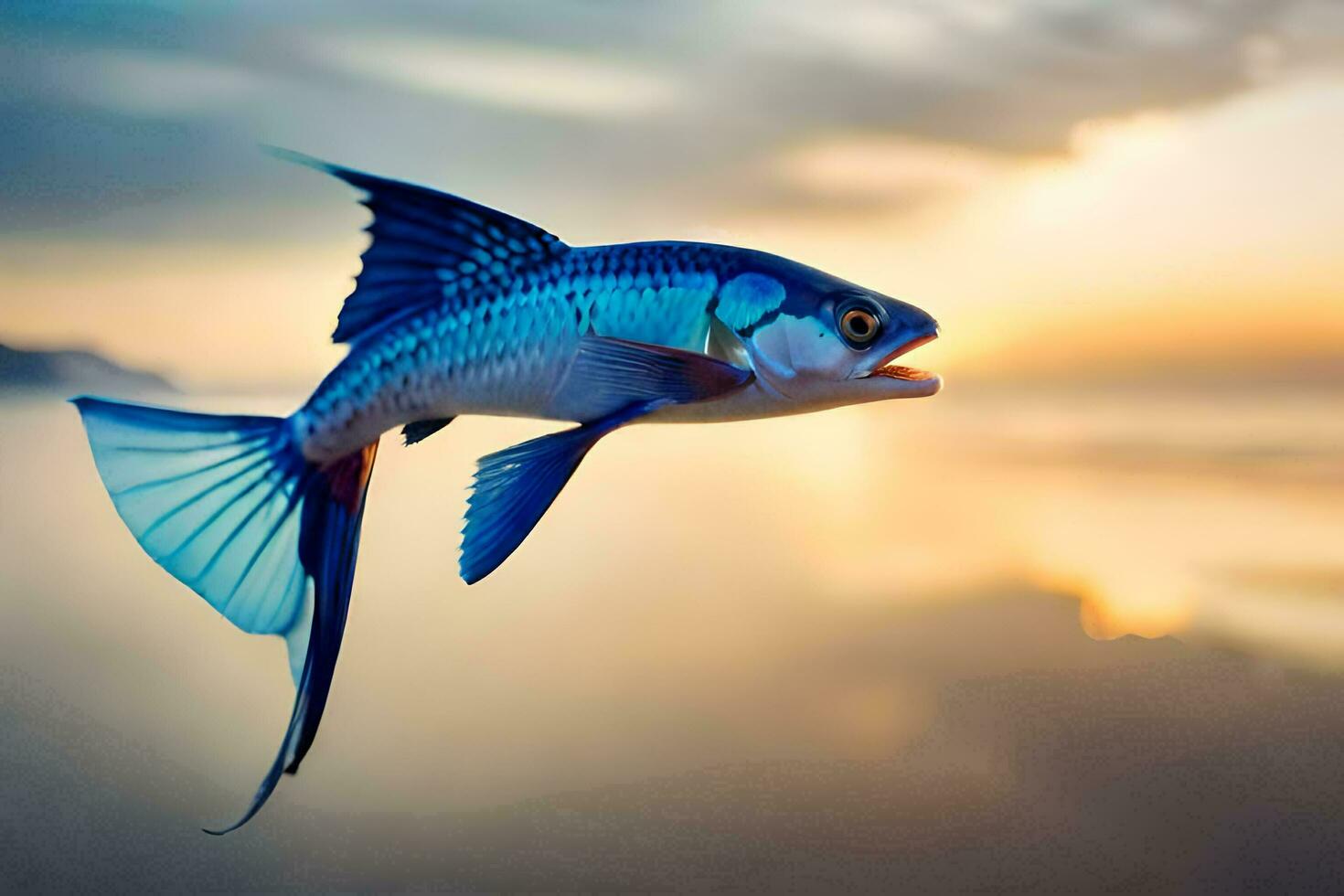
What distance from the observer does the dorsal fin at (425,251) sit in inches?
87.2

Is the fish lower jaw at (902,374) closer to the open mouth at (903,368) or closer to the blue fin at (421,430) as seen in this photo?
the open mouth at (903,368)

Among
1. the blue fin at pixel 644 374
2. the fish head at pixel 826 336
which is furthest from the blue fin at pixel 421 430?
the fish head at pixel 826 336

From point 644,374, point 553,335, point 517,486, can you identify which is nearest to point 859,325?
point 644,374

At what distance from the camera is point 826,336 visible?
6.98 ft

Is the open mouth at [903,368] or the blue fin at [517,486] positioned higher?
the open mouth at [903,368]

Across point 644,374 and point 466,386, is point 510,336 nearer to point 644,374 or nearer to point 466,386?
point 466,386

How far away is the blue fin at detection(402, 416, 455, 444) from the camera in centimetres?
226

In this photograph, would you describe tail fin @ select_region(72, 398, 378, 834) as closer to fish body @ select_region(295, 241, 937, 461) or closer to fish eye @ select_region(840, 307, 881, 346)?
fish body @ select_region(295, 241, 937, 461)

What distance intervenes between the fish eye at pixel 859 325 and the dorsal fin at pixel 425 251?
20.5 inches

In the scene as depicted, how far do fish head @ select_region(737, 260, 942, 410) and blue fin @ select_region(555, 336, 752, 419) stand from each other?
0.22 feet

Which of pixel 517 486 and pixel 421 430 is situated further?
pixel 421 430

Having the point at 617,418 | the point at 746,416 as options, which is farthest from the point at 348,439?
the point at 746,416

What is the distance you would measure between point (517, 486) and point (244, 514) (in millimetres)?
544

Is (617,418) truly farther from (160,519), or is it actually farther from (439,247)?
(160,519)
